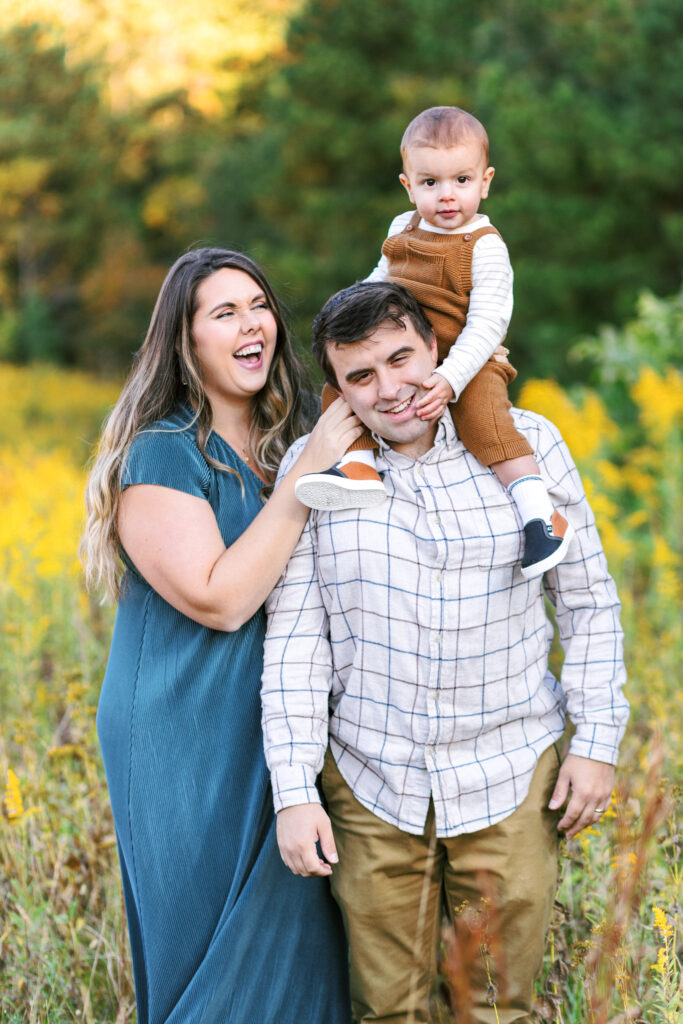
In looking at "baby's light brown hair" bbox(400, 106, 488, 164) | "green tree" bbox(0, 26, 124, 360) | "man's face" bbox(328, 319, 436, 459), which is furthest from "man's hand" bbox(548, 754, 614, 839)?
"green tree" bbox(0, 26, 124, 360)

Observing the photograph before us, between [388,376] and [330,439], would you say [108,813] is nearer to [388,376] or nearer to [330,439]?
[330,439]

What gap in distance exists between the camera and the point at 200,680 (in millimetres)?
2295

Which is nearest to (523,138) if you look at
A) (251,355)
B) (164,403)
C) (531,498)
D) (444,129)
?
(444,129)

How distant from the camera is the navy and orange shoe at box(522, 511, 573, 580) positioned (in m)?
2.00

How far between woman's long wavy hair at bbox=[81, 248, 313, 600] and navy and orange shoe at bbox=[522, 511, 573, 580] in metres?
0.75

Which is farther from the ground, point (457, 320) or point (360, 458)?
point (457, 320)

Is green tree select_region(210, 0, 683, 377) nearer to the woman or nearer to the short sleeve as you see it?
the woman

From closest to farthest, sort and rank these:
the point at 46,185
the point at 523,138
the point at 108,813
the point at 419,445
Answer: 1. the point at 419,445
2. the point at 108,813
3. the point at 523,138
4. the point at 46,185

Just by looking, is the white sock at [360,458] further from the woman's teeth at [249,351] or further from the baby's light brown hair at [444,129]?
the baby's light brown hair at [444,129]

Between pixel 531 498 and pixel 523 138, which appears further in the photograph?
pixel 523 138

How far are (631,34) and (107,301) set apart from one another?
17992 mm

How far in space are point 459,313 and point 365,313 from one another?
0.96 feet

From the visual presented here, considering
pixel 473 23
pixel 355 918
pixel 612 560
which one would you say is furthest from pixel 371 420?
pixel 473 23

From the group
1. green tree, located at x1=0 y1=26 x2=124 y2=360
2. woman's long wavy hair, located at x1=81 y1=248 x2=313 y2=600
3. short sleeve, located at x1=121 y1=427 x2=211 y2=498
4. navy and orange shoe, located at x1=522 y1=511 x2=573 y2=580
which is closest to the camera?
navy and orange shoe, located at x1=522 y1=511 x2=573 y2=580
